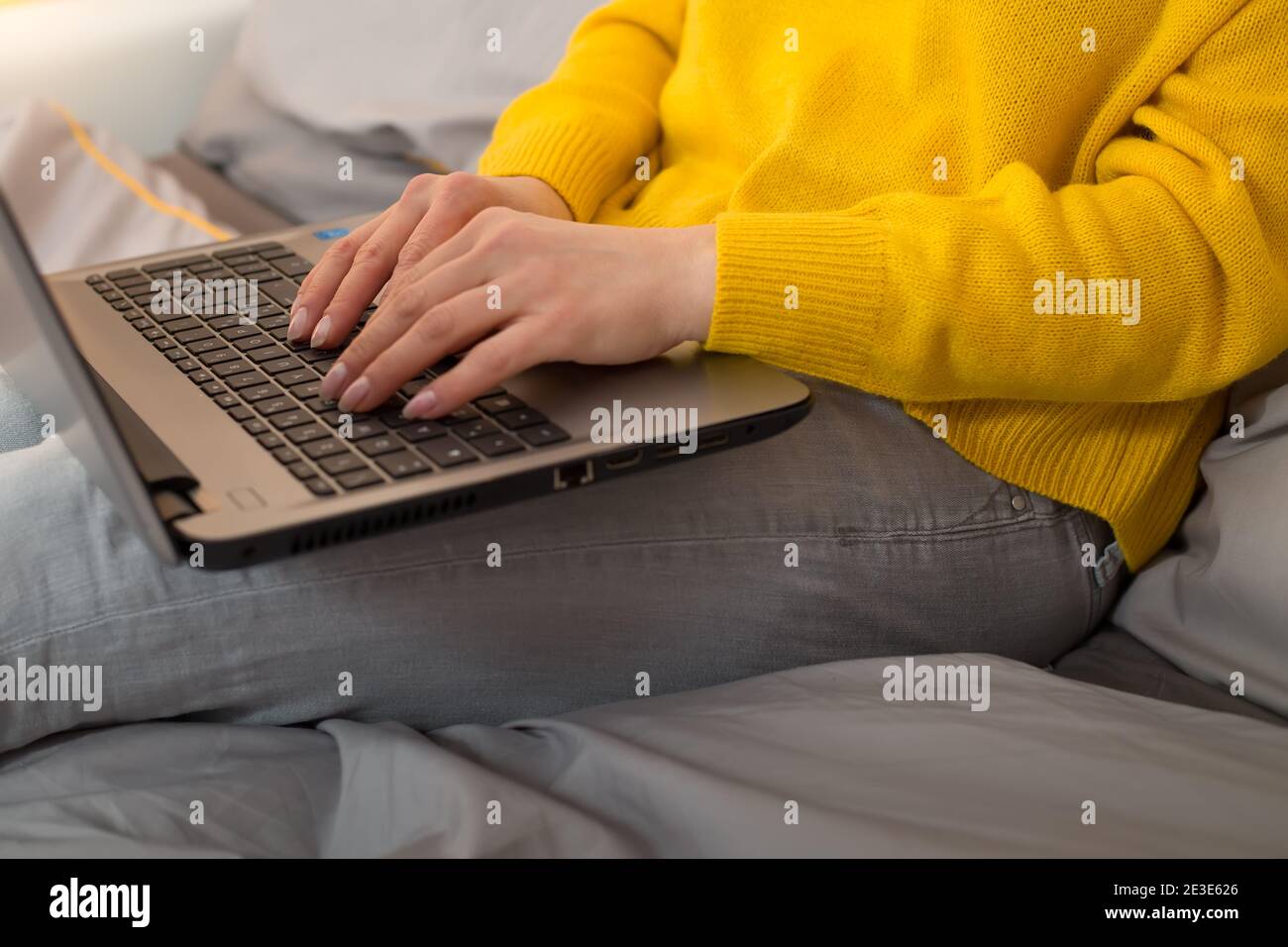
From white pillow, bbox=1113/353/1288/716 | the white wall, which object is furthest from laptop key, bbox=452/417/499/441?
the white wall

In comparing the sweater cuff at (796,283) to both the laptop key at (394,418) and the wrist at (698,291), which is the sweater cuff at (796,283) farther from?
the laptop key at (394,418)

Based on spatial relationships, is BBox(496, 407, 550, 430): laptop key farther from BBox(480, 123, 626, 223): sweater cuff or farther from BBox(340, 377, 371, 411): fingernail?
BBox(480, 123, 626, 223): sweater cuff

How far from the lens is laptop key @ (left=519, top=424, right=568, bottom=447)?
1.89 ft

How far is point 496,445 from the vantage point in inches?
22.5

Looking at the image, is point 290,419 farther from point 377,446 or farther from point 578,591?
point 578,591

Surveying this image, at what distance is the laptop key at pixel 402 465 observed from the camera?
548 mm

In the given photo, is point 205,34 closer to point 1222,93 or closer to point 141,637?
point 141,637

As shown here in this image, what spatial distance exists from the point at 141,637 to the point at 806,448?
380 mm

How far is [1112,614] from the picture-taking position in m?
0.84

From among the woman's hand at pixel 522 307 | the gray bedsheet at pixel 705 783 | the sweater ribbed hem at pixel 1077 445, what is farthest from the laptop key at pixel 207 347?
the sweater ribbed hem at pixel 1077 445

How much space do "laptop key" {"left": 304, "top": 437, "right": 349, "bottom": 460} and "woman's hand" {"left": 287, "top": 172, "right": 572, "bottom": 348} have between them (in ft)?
0.45

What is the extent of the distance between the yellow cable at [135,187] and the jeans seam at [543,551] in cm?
61

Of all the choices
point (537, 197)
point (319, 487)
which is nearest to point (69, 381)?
point (319, 487)
